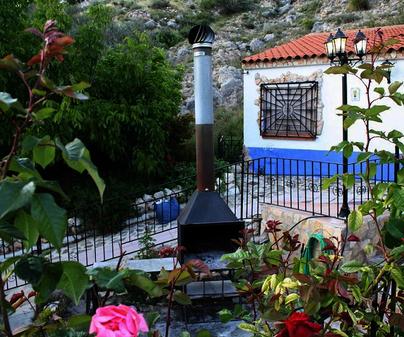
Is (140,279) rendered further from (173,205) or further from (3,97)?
(173,205)

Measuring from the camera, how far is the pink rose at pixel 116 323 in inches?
40.2

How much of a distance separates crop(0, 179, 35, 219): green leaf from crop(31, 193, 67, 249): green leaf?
4 centimetres

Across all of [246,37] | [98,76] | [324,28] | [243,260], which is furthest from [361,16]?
[243,260]

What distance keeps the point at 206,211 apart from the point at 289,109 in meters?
7.22

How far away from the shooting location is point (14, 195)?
86 centimetres

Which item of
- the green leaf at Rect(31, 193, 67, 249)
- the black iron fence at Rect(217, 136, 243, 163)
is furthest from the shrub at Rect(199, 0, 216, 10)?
the green leaf at Rect(31, 193, 67, 249)

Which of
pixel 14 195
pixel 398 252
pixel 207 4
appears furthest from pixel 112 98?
pixel 207 4

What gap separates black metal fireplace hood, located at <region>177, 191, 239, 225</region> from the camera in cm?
456

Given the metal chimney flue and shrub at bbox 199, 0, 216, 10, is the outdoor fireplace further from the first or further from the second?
shrub at bbox 199, 0, 216, 10

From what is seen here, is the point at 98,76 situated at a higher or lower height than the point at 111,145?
higher

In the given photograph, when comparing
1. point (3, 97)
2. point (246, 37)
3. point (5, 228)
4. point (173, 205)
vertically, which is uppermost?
point (246, 37)

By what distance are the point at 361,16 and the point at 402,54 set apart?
13.4 meters

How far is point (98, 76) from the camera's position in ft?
30.9

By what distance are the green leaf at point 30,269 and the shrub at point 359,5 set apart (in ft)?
79.5
